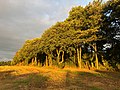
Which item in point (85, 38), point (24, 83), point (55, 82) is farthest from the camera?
point (85, 38)

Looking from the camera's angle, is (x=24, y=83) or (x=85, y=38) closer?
(x=24, y=83)

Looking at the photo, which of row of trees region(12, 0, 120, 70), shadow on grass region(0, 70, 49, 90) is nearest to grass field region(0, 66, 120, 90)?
shadow on grass region(0, 70, 49, 90)

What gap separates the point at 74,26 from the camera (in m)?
48.0

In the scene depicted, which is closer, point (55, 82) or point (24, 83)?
point (24, 83)

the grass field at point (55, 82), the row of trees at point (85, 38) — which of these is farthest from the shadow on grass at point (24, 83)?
the row of trees at point (85, 38)

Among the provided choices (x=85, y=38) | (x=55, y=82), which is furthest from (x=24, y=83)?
(x=85, y=38)

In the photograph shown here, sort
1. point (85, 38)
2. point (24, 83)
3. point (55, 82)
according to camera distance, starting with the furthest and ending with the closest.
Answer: point (85, 38) < point (55, 82) < point (24, 83)

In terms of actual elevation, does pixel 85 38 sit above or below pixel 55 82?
above

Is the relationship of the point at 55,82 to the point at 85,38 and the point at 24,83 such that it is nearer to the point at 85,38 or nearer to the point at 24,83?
the point at 24,83

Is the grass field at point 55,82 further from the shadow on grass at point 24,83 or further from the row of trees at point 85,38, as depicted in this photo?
the row of trees at point 85,38

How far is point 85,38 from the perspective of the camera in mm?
47188

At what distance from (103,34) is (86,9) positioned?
19.7 feet

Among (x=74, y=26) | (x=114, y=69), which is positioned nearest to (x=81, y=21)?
(x=74, y=26)

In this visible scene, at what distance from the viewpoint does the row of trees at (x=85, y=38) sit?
151ft
